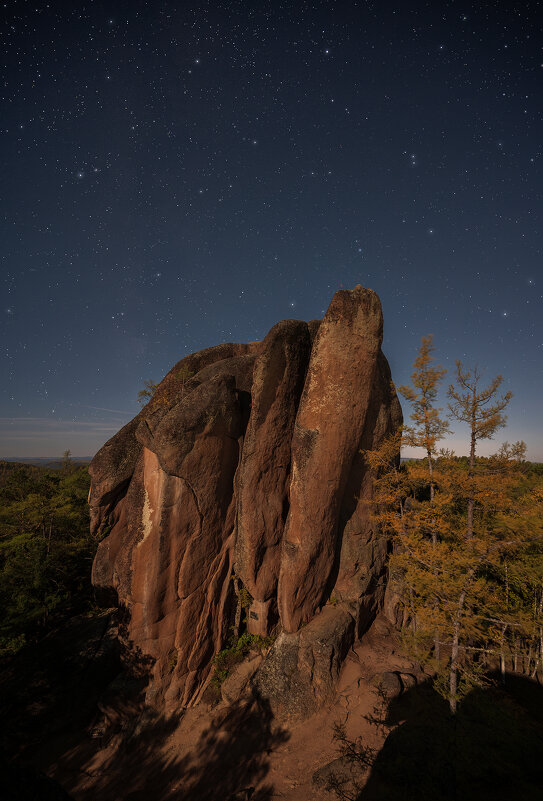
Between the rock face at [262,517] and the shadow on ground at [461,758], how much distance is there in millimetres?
3332

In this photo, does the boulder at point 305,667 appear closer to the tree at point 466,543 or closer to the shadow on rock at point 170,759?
the shadow on rock at point 170,759

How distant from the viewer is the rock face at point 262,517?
12.7 m

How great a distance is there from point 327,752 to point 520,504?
11.2 m

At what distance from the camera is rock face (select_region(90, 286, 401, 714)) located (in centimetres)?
1269

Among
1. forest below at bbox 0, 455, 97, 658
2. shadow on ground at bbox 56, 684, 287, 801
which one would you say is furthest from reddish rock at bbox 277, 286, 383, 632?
forest below at bbox 0, 455, 97, 658

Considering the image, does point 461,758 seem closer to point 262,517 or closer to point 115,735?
point 262,517

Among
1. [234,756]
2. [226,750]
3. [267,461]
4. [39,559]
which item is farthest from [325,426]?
[39,559]

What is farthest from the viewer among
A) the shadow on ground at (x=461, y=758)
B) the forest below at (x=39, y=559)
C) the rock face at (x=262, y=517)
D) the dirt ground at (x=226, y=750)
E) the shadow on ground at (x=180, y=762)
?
the forest below at (x=39, y=559)

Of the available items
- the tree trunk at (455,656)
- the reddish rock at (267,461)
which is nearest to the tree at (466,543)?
the tree trunk at (455,656)

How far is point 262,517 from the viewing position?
43.5 ft

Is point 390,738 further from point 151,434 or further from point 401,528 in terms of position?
point 151,434

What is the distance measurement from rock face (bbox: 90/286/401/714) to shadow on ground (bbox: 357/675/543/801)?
333cm

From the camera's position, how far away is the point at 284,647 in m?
12.5

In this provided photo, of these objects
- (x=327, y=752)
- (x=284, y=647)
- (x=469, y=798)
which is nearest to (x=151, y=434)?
(x=284, y=647)
